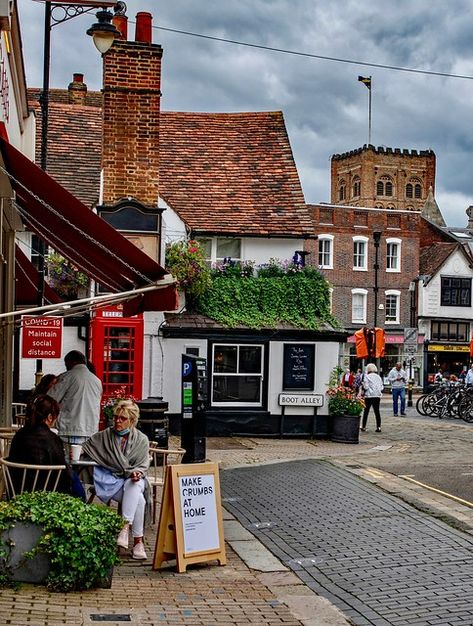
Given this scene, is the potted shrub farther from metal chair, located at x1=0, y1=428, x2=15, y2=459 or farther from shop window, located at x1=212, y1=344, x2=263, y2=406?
metal chair, located at x1=0, y1=428, x2=15, y2=459

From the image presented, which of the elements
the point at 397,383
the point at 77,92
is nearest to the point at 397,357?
the point at 397,383

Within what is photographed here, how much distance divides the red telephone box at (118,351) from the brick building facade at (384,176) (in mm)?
88871

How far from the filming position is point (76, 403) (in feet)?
40.7

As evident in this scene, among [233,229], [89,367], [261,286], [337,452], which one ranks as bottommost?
[337,452]

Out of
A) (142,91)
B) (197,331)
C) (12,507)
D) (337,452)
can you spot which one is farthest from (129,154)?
(12,507)

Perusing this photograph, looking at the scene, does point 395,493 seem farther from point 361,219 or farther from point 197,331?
point 361,219

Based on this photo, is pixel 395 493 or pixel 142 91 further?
pixel 142 91

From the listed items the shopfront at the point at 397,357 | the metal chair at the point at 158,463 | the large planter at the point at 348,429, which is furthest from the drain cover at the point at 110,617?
the shopfront at the point at 397,357

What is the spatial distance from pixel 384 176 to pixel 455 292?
49.0 metres

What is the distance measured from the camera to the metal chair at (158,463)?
10.8 m

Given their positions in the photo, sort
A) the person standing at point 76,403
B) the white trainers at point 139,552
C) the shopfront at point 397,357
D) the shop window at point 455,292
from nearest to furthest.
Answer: the white trainers at point 139,552, the person standing at point 76,403, the shopfront at point 397,357, the shop window at point 455,292

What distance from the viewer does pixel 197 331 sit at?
73.8 ft

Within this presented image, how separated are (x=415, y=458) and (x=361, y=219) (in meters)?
44.3

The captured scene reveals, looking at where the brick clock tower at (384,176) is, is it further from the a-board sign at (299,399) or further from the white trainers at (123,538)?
the white trainers at (123,538)
